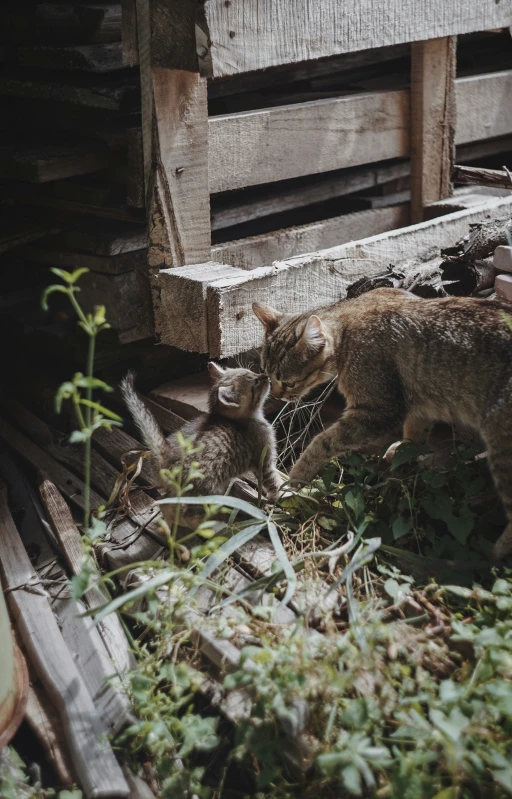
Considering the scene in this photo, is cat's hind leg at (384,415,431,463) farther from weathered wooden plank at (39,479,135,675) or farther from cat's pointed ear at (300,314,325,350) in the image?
weathered wooden plank at (39,479,135,675)

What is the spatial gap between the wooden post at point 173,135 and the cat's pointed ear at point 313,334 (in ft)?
2.51

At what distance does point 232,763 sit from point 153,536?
1174 millimetres

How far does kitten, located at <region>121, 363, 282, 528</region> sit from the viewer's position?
3408 millimetres

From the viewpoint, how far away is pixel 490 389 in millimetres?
3234

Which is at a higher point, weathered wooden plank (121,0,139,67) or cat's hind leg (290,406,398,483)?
weathered wooden plank (121,0,139,67)

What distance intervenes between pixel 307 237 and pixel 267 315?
3.68ft

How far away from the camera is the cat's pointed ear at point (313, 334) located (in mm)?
3633

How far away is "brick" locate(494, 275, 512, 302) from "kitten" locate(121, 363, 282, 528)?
3.80 feet

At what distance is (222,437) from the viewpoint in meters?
3.54

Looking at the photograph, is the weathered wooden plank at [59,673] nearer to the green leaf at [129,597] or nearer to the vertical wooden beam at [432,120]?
the green leaf at [129,597]

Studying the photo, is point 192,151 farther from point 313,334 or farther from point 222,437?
point 222,437

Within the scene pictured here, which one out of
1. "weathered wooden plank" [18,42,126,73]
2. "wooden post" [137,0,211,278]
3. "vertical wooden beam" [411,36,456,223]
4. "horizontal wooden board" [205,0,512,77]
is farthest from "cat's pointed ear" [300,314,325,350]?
"vertical wooden beam" [411,36,456,223]

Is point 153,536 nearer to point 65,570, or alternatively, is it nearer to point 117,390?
point 65,570

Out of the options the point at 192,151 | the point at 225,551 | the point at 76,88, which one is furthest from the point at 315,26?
the point at 225,551
